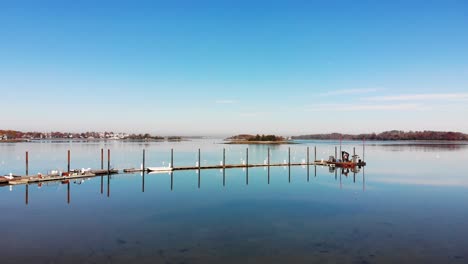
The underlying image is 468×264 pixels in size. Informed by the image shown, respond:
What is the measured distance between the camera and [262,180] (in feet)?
135

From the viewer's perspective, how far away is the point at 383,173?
48875 millimetres

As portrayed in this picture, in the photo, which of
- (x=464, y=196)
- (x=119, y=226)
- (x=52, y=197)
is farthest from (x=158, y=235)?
(x=464, y=196)

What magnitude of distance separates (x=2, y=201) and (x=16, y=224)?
8.37m

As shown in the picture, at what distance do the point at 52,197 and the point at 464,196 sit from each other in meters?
34.9

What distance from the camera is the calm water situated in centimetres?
1568

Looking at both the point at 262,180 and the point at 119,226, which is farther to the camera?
the point at 262,180

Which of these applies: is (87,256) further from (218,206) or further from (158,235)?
(218,206)

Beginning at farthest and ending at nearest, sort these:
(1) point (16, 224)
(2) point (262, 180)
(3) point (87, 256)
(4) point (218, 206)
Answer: (2) point (262, 180), (4) point (218, 206), (1) point (16, 224), (3) point (87, 256)

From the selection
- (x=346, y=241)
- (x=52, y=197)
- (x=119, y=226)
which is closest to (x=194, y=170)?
(x=52, y=197)

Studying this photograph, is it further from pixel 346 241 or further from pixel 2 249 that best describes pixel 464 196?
pixel 2 249

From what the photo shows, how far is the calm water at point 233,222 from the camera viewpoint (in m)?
15.7

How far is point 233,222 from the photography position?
70.6ft

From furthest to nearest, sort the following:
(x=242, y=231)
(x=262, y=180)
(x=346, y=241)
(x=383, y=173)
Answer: (x=383, y=173)
(x=262, y=180)
(x=242, y=231)
(x=346, y=241)

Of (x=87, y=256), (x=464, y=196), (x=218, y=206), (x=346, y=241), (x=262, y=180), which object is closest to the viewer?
(x=87, y=256)
